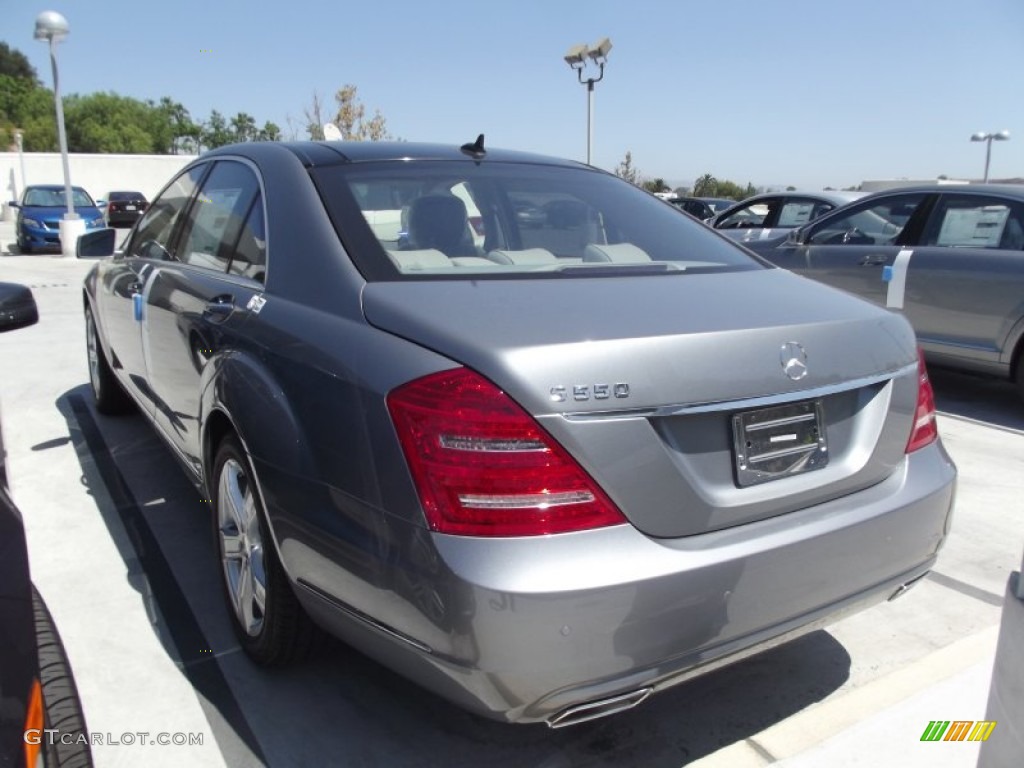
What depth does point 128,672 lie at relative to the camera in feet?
8.64

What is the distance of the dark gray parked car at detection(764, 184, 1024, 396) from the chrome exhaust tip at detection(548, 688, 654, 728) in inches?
193

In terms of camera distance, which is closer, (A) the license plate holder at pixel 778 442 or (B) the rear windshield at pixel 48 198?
(A) the license plate holder at pixel 778 442

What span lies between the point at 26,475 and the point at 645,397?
3.90 metres

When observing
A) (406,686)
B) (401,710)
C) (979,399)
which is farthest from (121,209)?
(401,710)

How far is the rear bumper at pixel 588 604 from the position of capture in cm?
168

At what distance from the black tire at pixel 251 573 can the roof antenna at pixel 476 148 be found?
136 cm

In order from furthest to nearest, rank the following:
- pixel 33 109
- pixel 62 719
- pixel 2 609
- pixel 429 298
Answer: pixel 33 109 < pixel 429 298 < pixel 62 719 < pixel 2 609

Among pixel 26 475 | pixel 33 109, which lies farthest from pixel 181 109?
pixel 26 475

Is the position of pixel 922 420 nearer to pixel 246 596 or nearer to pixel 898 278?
pixel 246 596

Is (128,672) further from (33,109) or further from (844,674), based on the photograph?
(33,109)

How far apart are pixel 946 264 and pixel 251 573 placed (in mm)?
5325

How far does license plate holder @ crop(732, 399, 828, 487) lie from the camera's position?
1.92m

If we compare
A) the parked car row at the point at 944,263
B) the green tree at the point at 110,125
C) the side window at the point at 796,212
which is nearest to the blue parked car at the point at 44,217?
the side window at the point at 796,212

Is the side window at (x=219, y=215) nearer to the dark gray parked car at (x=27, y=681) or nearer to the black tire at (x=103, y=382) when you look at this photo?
the dark gray parked car at (x=27, y=681)
